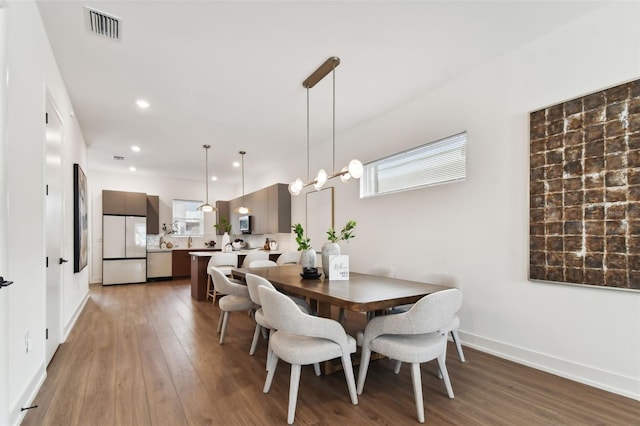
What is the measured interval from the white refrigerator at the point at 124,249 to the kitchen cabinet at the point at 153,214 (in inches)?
23.2

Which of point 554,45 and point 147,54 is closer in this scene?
point 554,45

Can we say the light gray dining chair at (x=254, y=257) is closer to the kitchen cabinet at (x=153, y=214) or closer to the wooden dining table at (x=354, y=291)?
the wooden dining table at (x=354, y=291)

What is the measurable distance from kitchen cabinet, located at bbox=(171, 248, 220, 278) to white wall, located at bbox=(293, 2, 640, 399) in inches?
242

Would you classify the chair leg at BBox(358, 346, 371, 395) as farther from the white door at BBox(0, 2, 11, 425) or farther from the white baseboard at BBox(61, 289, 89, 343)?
the white baseboard at BBox(61, 289, 89, 343)

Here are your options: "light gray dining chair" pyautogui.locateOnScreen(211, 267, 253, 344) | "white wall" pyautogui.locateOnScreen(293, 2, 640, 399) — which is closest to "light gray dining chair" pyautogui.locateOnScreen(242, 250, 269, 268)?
"light gray dining chair" pyautogui.locateOnScreen(211, 267, 253, 344)

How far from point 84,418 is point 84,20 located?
2878mm

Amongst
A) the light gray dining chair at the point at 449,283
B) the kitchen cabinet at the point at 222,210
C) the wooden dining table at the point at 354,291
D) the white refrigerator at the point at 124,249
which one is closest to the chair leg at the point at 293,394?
the wooden dining table at the point at 354,291

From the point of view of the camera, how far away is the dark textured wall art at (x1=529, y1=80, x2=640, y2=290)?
7.36ft

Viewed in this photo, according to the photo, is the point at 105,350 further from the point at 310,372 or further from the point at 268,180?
the point at 268,180

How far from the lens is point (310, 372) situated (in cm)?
268

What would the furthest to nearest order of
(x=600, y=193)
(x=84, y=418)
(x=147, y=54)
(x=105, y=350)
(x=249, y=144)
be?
(x=249, y=144), (x=105, y=350), (x=147, y=54), (x=600, y=193), (x=84, y=418)

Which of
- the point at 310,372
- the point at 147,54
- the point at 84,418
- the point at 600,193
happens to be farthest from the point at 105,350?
the point at 600,193

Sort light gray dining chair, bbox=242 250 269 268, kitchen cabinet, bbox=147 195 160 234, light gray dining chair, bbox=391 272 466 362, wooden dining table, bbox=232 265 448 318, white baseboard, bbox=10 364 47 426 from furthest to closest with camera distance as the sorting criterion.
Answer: kitchen cabinet, bbox=147 195 160 234, light gray dining chair, bbox=242 250 269 268, light gray dining chair, bbox=391 272 466 362, wooden dining table, bbox=232 265 448 318, white baseboard, bbox=10 364 47 426

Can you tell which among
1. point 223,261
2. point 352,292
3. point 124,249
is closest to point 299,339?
point 352,292
